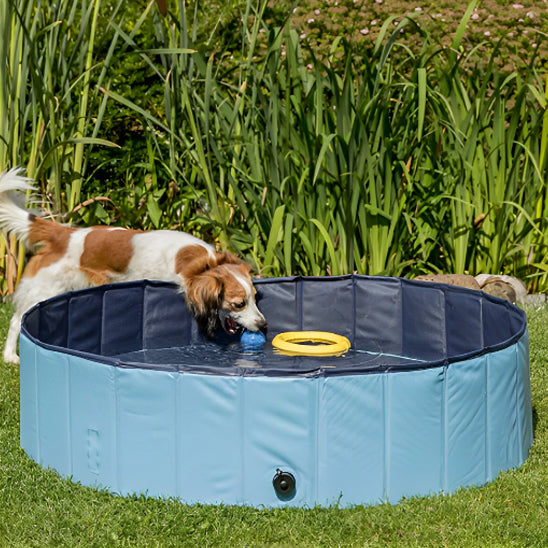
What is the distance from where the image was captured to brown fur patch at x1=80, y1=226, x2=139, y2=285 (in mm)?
5582

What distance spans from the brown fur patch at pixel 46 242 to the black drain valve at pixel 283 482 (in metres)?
2.66

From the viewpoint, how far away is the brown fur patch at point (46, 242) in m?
5.56

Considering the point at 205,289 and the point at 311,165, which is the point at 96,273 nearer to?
the point at 205,289

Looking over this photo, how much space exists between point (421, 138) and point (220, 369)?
3.18m

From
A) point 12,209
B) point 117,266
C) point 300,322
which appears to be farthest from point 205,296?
point 12,209

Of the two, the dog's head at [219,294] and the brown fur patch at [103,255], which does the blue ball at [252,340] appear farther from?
the brown fur patch at [103,255]

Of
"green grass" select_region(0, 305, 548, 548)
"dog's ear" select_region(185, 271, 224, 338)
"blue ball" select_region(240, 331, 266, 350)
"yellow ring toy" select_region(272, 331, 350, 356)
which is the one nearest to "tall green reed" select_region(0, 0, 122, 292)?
"dog's ear" select_region(185, 271, 224, 338)

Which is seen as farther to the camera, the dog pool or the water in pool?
the water in pool

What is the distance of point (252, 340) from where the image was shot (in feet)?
18.1

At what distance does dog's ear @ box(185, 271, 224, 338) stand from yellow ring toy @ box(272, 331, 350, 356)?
0.42 meters

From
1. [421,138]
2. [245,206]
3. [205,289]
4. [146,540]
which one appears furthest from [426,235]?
[146,540]

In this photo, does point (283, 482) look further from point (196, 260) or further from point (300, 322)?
point (300, 322)

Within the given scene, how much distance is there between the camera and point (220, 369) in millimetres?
3465

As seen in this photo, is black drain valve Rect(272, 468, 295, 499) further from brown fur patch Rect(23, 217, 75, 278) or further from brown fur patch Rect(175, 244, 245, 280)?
A: brown fur patch Rect(23, 217, 75, 278)
